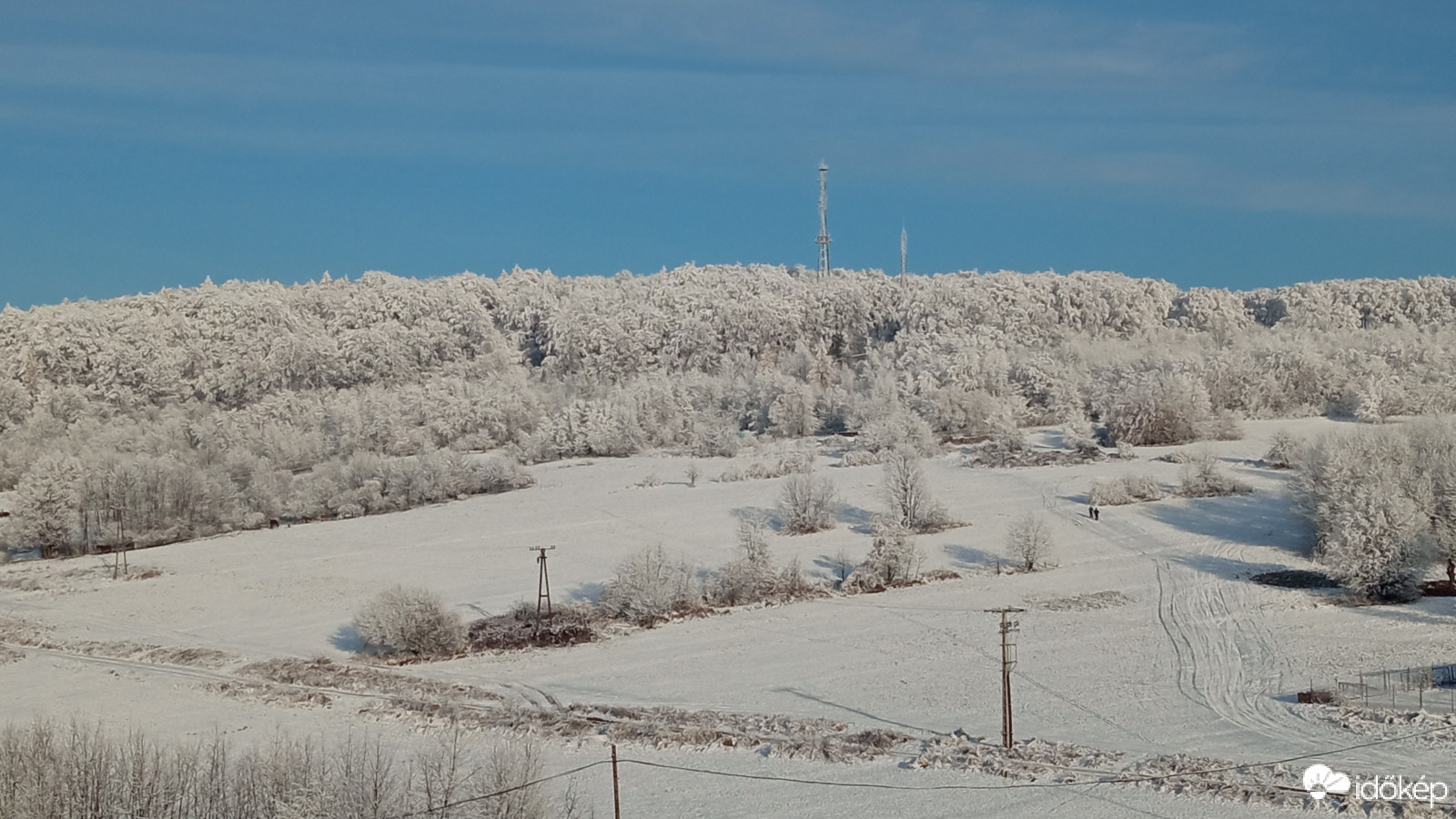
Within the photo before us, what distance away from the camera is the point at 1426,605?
103 feet

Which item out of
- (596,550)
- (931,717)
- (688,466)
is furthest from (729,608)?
(688,466)

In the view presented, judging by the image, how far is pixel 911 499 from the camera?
1773 inches

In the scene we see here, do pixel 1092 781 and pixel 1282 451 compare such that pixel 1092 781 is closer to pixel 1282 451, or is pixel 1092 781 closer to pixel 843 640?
pixel 843 640

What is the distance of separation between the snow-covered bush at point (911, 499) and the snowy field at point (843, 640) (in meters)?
1.33

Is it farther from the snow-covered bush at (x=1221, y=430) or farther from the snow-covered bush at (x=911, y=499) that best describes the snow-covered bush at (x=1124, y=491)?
the snow-covered bush at (x=1221, y=430)

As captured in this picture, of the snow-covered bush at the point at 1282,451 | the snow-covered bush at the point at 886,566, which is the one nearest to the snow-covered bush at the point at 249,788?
the snow-covered bush at the point at 886,566

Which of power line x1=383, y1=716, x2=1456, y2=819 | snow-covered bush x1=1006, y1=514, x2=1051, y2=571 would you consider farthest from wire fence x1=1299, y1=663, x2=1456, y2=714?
snow-covered bush x1=1006, y1=514, x2=1051, y2=571

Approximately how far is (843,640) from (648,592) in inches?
268

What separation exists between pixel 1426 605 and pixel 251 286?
11073 cm

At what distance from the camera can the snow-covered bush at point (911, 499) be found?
44.5 meters

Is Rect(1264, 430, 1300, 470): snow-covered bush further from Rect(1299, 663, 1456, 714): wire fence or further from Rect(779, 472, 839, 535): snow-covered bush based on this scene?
Rect(1299, 663, 1456, 714): wire fence

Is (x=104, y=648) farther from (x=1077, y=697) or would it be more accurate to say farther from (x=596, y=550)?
(x=1077, y=697)

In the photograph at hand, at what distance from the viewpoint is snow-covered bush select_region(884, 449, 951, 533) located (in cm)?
4453

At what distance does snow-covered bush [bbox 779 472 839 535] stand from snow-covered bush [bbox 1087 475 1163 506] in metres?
10.7
